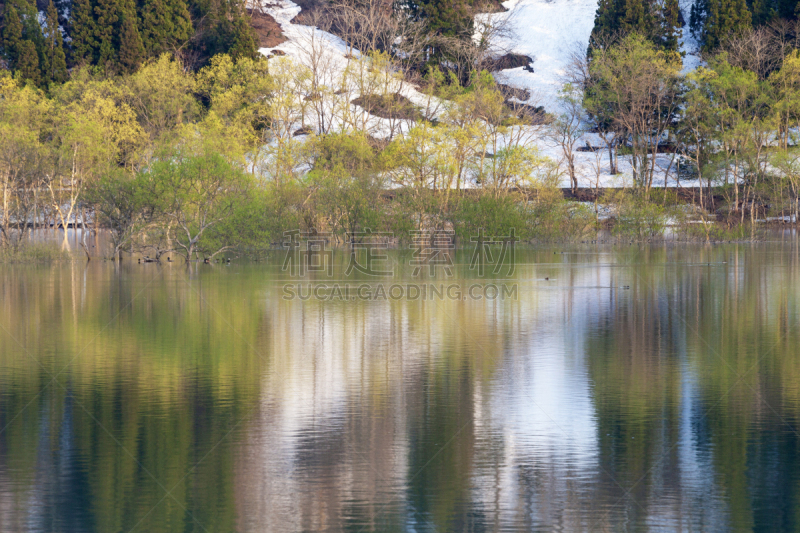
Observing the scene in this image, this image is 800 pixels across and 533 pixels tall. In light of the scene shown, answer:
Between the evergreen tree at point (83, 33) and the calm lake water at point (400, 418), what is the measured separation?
68.3m

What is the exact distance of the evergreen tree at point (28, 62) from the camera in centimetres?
8462

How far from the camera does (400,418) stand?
472 inches

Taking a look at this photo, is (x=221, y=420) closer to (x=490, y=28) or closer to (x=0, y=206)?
(x=0, y=206)

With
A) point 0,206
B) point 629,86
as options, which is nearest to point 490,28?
point 629,86

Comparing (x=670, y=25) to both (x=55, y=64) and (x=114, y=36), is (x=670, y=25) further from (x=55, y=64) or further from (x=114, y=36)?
(x=55, y=64)

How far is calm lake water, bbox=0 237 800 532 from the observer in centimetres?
859

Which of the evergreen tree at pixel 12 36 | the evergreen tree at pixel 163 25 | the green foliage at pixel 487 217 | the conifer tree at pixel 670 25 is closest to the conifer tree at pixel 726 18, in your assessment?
the conifer tree at pixel 670 25

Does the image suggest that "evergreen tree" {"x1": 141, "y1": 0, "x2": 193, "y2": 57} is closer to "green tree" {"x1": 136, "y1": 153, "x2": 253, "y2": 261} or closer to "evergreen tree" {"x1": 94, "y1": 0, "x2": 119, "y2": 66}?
"evergreen tree" {"x1": 94, "y1": 0, "x2": 119, "y2": 66}

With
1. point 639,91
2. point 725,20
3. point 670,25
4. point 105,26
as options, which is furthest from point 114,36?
point 725,20

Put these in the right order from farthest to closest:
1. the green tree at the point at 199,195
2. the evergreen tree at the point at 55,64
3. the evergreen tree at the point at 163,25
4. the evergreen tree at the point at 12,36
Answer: the evergreen tree at the point at 163,25
the evergreen tree at the point at 55,64
the evergreen tree at the point at 12,36
the green tree at the point at 199,195

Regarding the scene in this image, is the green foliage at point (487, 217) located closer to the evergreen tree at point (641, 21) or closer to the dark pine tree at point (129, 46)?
the evergreen tree at point (641, 21)

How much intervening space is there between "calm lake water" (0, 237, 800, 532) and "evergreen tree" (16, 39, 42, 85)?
66.3 m

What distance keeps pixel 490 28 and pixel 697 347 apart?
100730 mm

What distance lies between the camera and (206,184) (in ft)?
156
